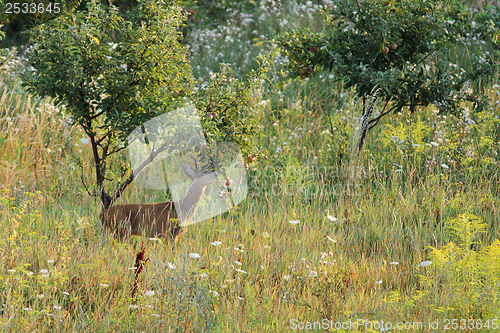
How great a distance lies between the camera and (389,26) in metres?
4.29

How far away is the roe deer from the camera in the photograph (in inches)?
146

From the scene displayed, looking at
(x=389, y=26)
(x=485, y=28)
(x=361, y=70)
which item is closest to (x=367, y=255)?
(x=361, y=70)

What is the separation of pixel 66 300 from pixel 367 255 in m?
2.59

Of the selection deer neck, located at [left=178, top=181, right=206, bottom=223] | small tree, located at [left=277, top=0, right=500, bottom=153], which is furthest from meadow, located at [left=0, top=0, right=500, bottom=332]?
small tree, located at [left=277, top=0, right=500, bottom=153]

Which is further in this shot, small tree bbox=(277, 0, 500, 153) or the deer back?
small tree bbox=(277, 0, 500, 153)

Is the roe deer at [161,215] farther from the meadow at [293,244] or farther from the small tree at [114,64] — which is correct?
the small tree at [114,64]

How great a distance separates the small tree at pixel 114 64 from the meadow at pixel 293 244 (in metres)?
0.36

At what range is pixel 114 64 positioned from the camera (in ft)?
11.5

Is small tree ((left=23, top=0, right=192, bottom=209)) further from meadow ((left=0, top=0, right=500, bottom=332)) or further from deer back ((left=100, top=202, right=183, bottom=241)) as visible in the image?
deer back ((left=100, top=202, right=183, bottom=241))

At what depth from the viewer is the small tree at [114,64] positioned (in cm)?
350

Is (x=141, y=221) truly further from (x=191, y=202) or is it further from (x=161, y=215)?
(x=191, y=202)

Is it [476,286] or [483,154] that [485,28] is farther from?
[476,286]

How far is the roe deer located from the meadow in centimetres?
12

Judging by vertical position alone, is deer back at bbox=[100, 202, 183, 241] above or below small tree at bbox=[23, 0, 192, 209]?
below
